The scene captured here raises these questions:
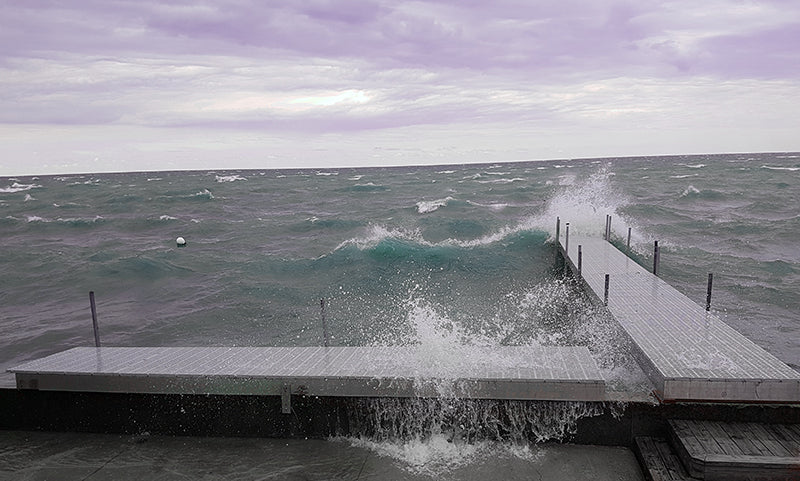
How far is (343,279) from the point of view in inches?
677

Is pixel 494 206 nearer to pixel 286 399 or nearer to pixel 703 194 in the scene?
pixel 703 194

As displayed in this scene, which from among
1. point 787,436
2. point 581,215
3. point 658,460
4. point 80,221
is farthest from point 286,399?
point 80,221

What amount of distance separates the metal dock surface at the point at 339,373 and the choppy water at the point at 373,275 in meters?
0.64

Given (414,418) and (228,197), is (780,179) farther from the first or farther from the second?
(414,418)

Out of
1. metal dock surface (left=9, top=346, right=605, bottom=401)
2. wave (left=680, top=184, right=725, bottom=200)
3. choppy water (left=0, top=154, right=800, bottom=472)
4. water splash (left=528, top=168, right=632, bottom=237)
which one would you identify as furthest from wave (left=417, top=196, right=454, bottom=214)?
metal dock surface (left=9, top=346, right=605, bottom=401)

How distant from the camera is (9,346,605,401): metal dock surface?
5570mm

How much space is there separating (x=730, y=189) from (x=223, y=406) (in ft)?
144

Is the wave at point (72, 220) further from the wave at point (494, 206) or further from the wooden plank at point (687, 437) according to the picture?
the wooden plank at point (687, 437)

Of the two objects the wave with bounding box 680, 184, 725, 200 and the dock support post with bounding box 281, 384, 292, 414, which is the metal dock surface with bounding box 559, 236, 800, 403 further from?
the wave with bounding box 680, 184, 725, 200

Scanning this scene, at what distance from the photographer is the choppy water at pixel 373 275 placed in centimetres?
1116

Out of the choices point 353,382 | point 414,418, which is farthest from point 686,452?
point 353,382

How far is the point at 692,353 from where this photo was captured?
Answer: 6191 mm

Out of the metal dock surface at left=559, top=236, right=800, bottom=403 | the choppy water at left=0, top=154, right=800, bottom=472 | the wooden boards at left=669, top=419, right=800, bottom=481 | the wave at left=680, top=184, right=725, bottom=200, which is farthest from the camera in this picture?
the wave at left=680, top=184, right=725, bottom=200

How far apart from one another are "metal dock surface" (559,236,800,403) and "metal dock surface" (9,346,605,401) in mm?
737
